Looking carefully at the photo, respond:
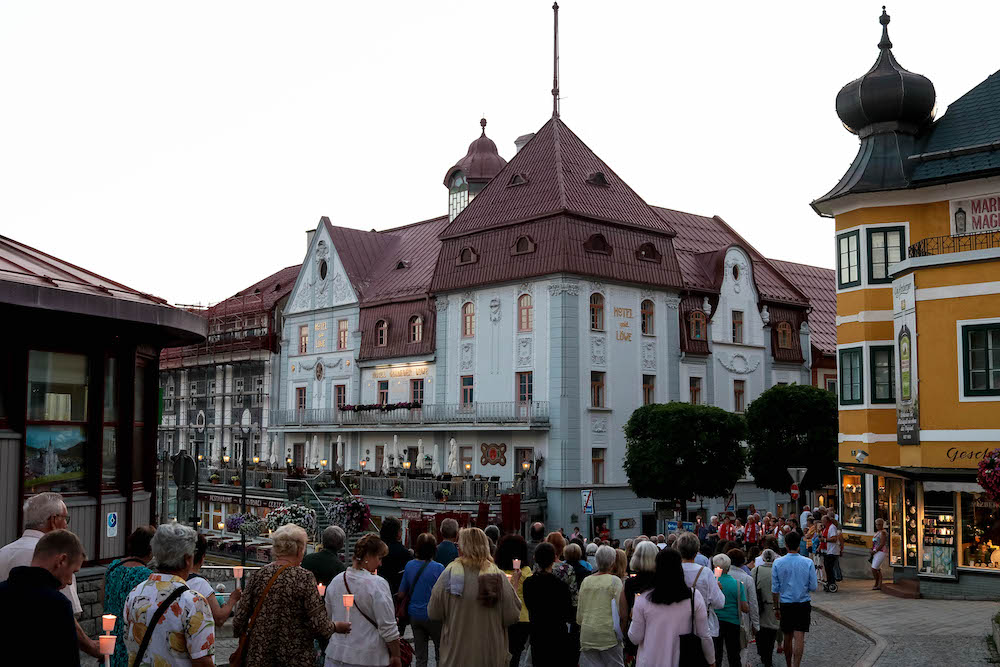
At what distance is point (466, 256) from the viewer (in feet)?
153

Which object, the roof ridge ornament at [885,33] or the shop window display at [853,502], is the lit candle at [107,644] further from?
the roof ridge ornament at [885,33]

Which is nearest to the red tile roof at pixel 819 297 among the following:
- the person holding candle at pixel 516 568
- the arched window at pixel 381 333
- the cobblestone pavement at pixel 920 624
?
the arched window at pixel 381 333

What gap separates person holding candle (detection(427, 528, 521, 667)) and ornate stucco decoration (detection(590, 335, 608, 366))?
3466 cm

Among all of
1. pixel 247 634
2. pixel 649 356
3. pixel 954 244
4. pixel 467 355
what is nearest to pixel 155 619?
pixel 247 634

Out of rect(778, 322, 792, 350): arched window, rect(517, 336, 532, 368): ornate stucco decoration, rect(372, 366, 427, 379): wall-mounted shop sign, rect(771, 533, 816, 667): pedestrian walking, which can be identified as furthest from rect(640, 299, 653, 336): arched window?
rect(771, 533, 816, 667): pedestrian walking

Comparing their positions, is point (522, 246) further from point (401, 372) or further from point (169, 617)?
point (169, 617)

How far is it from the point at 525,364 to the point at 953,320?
22.5m

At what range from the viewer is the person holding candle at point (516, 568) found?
10.6 metres

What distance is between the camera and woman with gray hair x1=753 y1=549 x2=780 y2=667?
14.1 meters

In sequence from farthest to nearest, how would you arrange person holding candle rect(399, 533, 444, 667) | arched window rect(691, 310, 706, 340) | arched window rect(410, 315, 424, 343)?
arched window rect(410, 315, 424, 343) → arched window rect(691, 310, 706, 340) → person holding candle rect(399, 533, 444, 667)

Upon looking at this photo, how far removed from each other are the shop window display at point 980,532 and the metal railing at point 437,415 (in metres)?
21.3

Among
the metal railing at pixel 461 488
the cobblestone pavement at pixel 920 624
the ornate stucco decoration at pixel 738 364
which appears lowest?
the cobblestone pavement at pixel 920 624

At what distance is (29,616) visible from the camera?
5.48 meters

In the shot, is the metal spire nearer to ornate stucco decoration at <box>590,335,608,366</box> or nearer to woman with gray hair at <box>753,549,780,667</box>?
ornate stucco decoration at <box>590,335,608,366</box>
